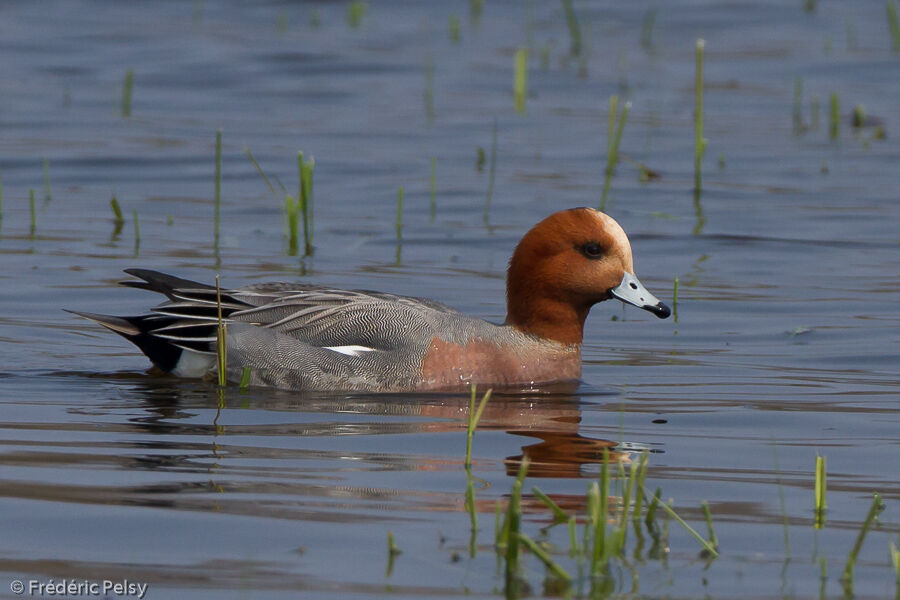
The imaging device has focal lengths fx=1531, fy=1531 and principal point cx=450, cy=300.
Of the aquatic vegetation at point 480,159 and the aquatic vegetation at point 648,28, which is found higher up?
the aquatic vegetation at point 648,28

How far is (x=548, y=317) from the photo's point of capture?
7184mm

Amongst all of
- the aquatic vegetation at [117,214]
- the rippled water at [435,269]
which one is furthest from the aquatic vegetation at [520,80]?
the aquatic vegetation at [117,214]

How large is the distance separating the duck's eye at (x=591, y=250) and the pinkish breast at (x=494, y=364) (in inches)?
18.3

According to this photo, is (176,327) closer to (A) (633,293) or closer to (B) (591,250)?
(B) (591,250)

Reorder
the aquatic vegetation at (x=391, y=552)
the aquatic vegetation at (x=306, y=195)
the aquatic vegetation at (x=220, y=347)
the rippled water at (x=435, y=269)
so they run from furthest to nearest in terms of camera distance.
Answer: the aquatic vegetation at (x=306, y=195)
the aquatic vegetation at (x=220, y=347)
the rippled water at (x=435, y=269)
the aquatic vegetation at (x=391, y=552)

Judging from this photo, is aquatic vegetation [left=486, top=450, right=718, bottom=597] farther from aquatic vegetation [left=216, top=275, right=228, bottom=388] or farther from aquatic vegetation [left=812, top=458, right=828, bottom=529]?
aquatic vegetation [left=216, top=275, right=228, bottom=388]

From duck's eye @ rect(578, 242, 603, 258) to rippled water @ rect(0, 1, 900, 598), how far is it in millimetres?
609

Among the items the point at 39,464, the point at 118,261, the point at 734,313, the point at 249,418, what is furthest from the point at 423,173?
the point at 39,464

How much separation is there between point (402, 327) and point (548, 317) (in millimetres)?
739

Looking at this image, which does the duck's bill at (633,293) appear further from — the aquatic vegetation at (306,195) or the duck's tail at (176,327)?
the aquatic vegetation at (306,195)

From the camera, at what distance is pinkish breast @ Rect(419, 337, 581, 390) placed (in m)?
6.86

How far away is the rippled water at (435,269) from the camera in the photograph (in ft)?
14.5

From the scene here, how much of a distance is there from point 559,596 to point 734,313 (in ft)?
16.6

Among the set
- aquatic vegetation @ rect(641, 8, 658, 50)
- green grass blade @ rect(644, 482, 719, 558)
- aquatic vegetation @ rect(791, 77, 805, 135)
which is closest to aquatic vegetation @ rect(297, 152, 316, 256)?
green grass blade @ rect(644, 482, 719, 558)
